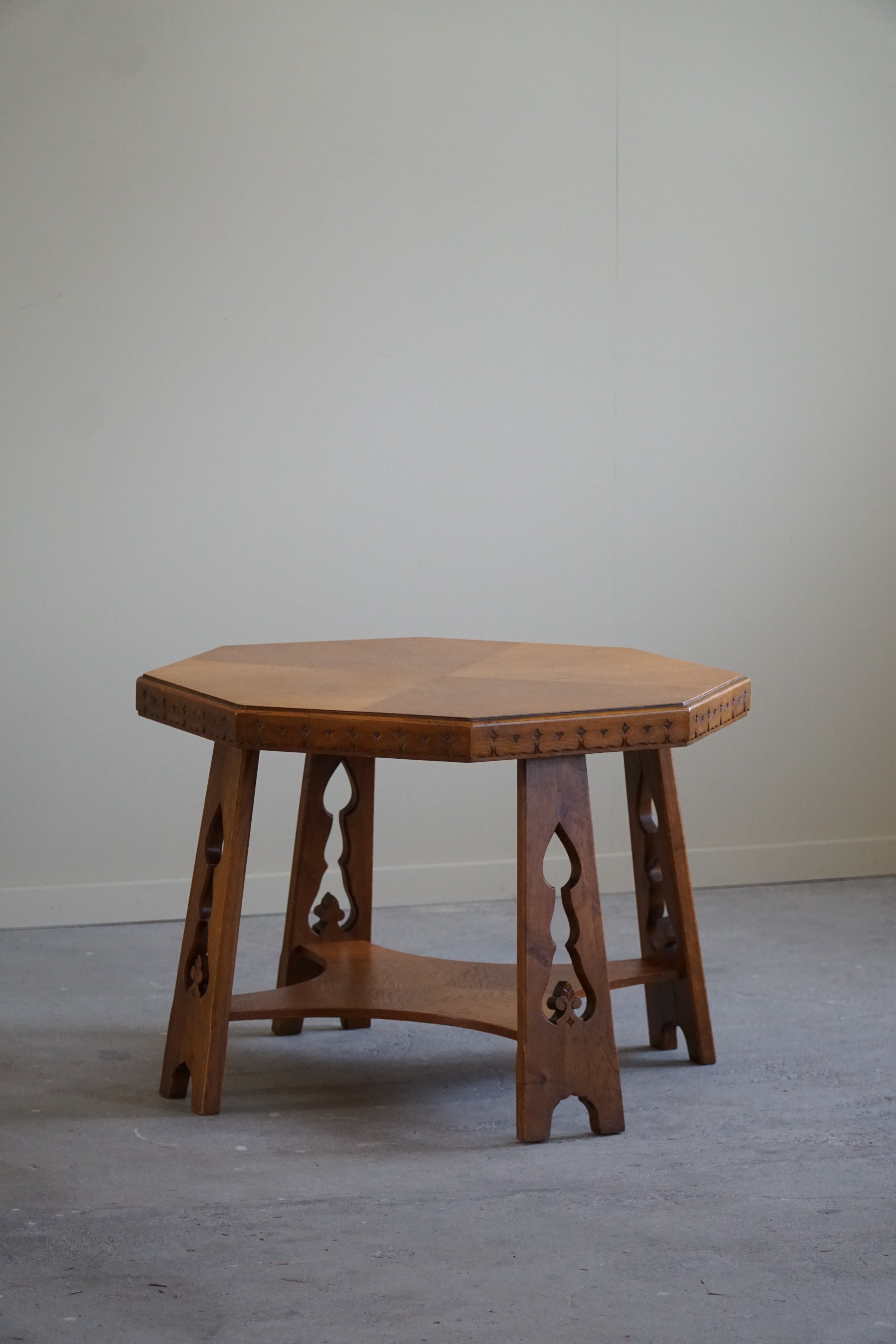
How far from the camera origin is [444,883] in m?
3.76

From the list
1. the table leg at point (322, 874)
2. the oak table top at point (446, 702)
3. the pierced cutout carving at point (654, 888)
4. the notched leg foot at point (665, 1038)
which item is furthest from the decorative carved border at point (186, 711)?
the notched leg foot at point (665, 1038)

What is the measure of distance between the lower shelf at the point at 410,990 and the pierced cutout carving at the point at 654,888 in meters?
0.05

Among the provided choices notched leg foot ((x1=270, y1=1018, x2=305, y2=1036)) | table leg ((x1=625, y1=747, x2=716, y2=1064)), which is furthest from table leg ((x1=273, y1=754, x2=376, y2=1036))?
table leg ((x1=625, y1=747, x2=716, y2=1064))

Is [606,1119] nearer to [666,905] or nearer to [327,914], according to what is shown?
[666,905]

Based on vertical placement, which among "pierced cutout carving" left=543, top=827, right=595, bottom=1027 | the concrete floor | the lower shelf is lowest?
the concrete floor

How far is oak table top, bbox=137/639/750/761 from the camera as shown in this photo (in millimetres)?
2057

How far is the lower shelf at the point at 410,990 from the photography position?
237 cm

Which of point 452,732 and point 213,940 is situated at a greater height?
point 452,732

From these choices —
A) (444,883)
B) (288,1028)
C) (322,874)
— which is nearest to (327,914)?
(322,874)

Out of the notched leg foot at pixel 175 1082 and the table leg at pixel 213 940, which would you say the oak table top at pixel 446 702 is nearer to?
the table leg at pixel 213 940

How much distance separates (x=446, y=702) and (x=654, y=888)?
0.70m

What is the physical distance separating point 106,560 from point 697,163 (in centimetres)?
179

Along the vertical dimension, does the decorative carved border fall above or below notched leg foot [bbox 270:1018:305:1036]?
above

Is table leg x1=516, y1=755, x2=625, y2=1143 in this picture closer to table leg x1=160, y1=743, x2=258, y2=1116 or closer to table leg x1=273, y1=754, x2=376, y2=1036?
table leg x1=160, y1=743, x2=258, y2=1116
